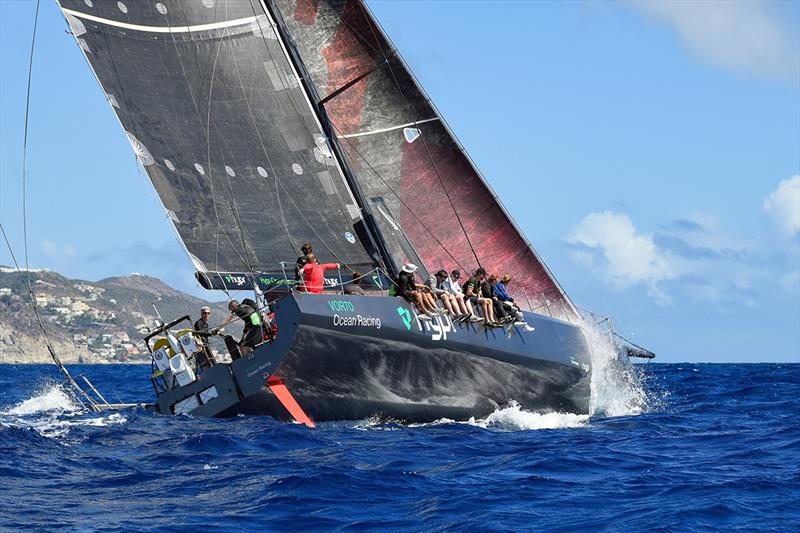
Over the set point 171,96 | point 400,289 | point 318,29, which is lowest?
point 400,289

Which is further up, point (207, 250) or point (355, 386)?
point (207, 250)

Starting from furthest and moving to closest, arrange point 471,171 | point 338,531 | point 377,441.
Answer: point 471,171 < point 377,441 < point 338,531

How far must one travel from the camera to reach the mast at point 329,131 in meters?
19.1

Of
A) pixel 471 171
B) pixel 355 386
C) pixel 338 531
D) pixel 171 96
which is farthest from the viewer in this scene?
pixel 471 171

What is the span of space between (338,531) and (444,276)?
27.9ft

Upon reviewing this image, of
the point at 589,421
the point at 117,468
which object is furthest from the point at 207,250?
the point at 117,468

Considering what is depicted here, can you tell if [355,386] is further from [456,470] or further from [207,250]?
[207,250]

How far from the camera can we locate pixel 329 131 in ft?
63.0

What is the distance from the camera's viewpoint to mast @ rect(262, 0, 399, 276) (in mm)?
19094

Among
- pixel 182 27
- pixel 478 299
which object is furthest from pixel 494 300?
pixel 182 27

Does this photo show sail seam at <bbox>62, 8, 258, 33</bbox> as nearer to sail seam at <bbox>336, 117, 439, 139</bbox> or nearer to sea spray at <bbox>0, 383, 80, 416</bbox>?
sail seam at <bbox>336, 117, 439, 139</bbox>

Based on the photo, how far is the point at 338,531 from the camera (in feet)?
32.6

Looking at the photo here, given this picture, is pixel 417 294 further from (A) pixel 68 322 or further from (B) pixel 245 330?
(A) pixel 68 322

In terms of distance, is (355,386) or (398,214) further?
(398,214)
